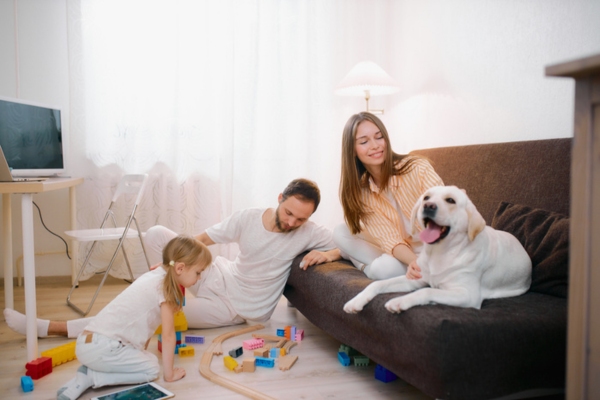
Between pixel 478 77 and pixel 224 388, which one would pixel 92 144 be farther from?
pixel 478 77

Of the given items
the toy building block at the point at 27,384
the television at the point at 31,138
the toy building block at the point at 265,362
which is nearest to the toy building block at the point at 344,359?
the toy building block at the point at 265,362

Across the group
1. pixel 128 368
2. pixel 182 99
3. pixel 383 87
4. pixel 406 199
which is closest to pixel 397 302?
pixel 406 199

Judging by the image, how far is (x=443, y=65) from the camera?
2979 millimetres

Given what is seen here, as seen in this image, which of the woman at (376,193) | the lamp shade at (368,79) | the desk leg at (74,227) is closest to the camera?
the woman at (376,193)

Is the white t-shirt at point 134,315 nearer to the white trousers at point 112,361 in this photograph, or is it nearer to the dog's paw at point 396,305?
the white trousers at point 112,361

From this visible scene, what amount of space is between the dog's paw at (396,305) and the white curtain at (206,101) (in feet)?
6.80

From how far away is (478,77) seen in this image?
2637mm

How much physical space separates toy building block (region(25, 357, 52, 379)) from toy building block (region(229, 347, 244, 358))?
2.24ft

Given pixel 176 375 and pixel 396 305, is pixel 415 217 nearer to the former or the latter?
pixel 396 305

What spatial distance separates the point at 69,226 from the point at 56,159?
1.60 feet

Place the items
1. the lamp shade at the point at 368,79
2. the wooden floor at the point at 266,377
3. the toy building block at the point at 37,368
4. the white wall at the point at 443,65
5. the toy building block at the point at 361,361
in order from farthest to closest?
the lamp shade at the point at 368,79, the white wall at the point at 443,65, the toy building block at the point at 361,361, the toy building block at the point at 37,368, the wooden floor at the point at 266,377

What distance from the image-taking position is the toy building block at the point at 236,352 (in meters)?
1.96

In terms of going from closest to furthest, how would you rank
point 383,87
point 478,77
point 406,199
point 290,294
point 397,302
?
point 397,302 < point 406,199 < point 290,294 < point 478,77 < point 383,87

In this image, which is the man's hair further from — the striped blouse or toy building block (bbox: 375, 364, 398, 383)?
toy building block (bbox: 375, 364, 398, 383)
